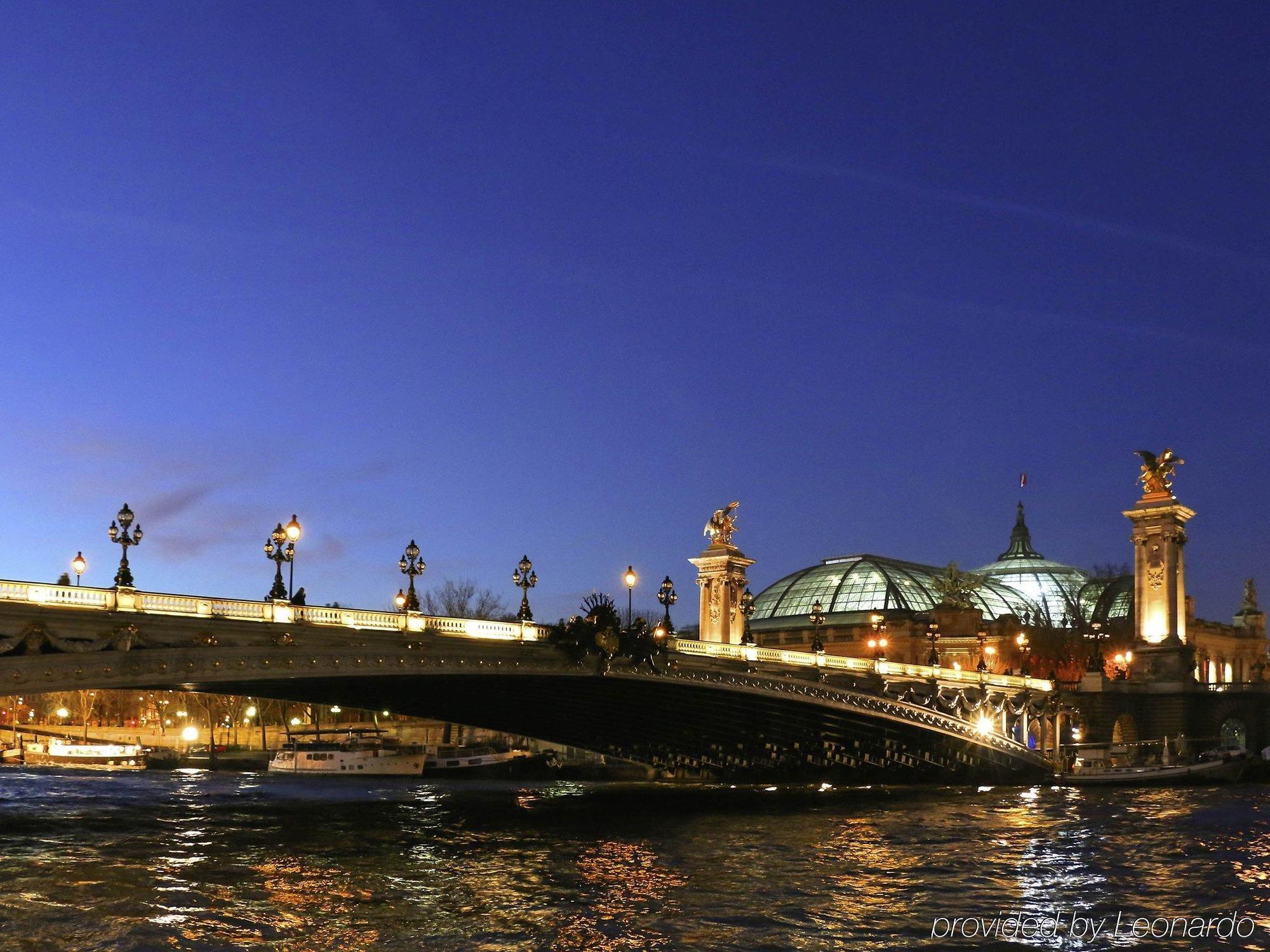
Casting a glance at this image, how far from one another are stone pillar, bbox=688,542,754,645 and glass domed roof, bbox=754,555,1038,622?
40.1 m

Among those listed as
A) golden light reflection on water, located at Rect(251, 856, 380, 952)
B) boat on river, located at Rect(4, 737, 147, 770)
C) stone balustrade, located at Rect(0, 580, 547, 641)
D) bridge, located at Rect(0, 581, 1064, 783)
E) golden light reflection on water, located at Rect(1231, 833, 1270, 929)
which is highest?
stone balustrade, located at Rect(0, 580, 547, 641)

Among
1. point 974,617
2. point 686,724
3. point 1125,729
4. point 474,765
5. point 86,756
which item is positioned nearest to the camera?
point 686,724

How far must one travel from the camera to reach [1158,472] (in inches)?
4301

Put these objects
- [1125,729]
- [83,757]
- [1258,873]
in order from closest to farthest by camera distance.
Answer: [1258,873], [1125,729], [83,757]

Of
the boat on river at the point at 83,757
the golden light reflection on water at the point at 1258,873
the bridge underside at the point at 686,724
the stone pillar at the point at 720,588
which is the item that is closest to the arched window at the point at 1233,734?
Result: the bridge underside at the point at 686,724

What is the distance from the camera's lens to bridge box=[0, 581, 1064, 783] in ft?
139

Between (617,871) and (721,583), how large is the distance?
75.7 m

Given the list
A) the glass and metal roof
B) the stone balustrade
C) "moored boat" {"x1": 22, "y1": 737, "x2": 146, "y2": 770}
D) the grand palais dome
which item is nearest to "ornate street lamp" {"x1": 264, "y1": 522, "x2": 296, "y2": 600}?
the stone balustrade

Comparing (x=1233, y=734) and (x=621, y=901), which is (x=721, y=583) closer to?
(x=1233, y=734)

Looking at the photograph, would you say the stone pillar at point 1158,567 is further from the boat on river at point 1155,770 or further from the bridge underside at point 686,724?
the bridge underside at point 686,724

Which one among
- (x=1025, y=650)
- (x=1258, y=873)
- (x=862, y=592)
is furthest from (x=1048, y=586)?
(x=1258, y=873)

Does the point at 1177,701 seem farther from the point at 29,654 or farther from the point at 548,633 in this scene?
the point at 29,654

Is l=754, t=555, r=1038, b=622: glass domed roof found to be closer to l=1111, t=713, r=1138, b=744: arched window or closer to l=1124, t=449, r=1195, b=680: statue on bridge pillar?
l=1124, t=449, r=1195, b=680: statue on bridge pillar

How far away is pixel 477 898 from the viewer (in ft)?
112
